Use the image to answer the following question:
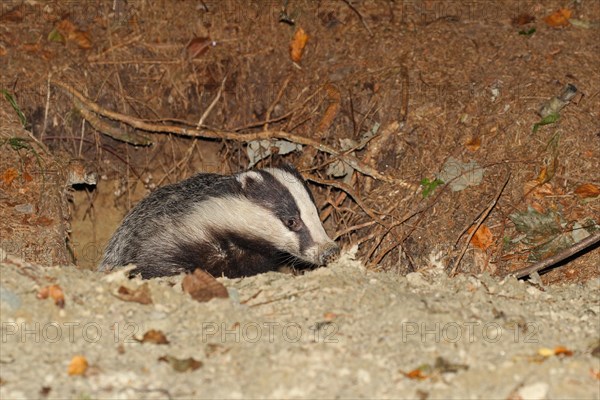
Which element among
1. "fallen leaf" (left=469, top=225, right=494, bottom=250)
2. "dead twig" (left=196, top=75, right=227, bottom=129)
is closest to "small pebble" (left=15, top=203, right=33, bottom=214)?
"dead twig" (left=196, top=75, right=227, bottom=129)

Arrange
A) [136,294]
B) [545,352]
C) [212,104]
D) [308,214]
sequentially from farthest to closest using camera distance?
[212,104], [308,214], [136,294], [545,352]

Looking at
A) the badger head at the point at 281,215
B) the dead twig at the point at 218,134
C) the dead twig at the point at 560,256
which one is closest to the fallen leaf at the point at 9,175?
the dead twig at the point at 218,134

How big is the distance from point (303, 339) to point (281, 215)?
5.79ft

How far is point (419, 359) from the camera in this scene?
3.29 meters

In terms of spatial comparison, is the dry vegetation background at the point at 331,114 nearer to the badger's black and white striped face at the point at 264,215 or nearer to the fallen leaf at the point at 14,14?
the fallen leaf at the point at 14,14

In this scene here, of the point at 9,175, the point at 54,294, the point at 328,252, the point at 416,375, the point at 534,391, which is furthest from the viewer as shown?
the point at 9,175

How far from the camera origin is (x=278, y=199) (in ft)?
16.8

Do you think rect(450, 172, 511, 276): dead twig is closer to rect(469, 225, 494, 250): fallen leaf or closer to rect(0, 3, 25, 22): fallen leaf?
rect(469, 225, 494, 250): fallen leaf

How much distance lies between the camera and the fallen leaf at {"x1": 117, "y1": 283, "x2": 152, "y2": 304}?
370cm

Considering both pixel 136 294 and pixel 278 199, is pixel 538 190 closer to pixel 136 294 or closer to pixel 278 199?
pixel 278 199

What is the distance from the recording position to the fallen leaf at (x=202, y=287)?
3.76 metres

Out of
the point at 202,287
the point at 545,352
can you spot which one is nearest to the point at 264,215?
the point at 202,287

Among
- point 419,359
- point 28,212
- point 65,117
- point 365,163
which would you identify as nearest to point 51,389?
point 419,359

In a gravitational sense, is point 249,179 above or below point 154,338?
above
